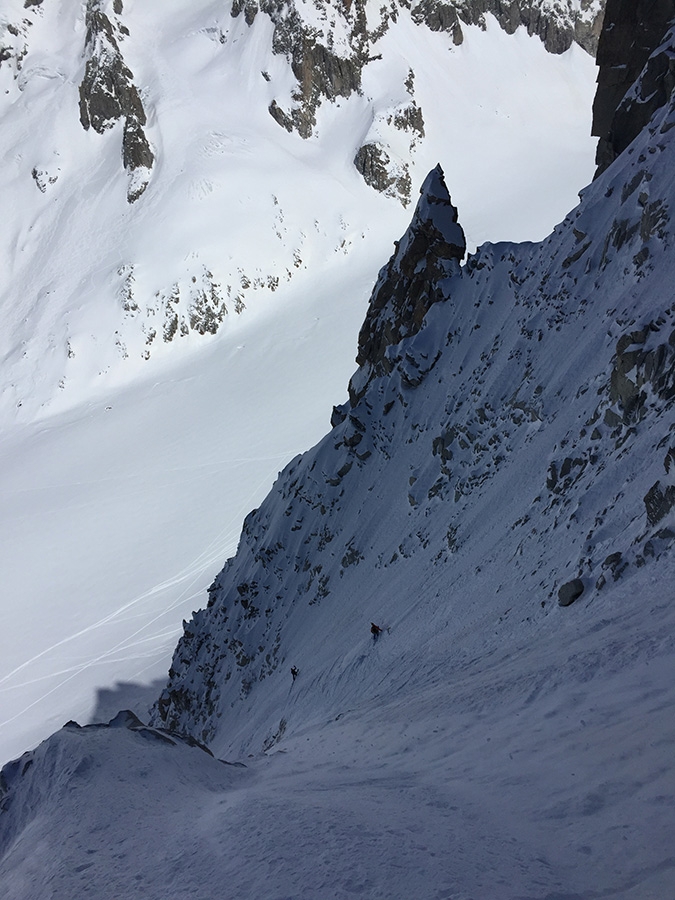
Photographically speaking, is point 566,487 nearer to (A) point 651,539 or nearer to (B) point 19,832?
(A) point 651,539

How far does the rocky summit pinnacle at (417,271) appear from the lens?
2277cm

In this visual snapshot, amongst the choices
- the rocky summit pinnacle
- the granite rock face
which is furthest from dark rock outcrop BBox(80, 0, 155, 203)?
the rocky summit pinnacle

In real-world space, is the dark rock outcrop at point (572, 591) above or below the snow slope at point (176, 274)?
below

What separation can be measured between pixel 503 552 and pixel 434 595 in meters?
2.41

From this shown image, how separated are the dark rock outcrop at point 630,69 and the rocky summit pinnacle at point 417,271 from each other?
5.34 m

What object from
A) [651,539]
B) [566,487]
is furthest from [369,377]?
[651,539]

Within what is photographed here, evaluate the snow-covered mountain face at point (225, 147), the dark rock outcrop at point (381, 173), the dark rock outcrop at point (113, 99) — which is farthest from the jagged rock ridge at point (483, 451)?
the dark rock outcrop at point (113, 99)

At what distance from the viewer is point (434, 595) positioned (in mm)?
15297

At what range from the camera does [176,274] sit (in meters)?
62.7

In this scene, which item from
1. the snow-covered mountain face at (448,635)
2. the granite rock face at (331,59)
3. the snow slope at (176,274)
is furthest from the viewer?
the granite rock face at (331,59)

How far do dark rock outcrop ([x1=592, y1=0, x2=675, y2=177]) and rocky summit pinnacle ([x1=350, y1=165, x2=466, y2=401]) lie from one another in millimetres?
5338

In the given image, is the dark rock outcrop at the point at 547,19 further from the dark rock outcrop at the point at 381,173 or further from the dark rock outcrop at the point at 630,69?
the dark rock outcrop at the point at 630,69

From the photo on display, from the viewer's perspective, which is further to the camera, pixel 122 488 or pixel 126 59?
pixel 126 59

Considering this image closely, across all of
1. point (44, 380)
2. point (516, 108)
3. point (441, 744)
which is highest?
point (516, 108)
